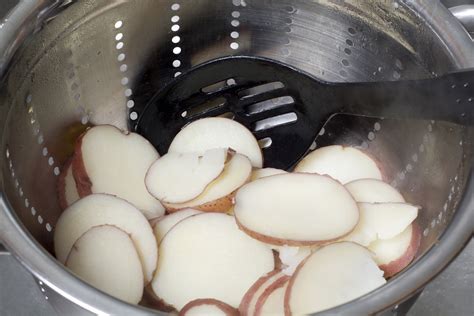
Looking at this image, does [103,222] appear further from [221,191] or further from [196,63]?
[196,63]

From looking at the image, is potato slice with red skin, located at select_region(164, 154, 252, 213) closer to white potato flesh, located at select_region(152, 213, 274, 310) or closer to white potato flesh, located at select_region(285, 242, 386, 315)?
white potato flesh, located at select_region(152, 213, 274, 310)

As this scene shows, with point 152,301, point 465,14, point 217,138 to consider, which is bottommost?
point 152,301

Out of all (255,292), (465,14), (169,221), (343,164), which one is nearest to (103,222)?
(169,221)

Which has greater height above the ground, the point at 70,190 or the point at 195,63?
the point at 195,63

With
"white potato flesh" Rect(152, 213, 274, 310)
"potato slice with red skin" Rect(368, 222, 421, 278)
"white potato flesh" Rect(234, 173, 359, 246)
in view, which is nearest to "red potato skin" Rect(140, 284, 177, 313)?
"white potato flesh" Rect(152, 213, 274, 310)

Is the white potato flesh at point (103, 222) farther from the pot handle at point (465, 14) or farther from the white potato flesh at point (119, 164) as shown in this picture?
the pot handle at point (465, 14)

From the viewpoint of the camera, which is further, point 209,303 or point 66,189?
point 66,189

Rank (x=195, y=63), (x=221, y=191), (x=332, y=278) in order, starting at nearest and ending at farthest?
(x=332, y=278)
(x=221, y=191)
(x=195, y=63)
